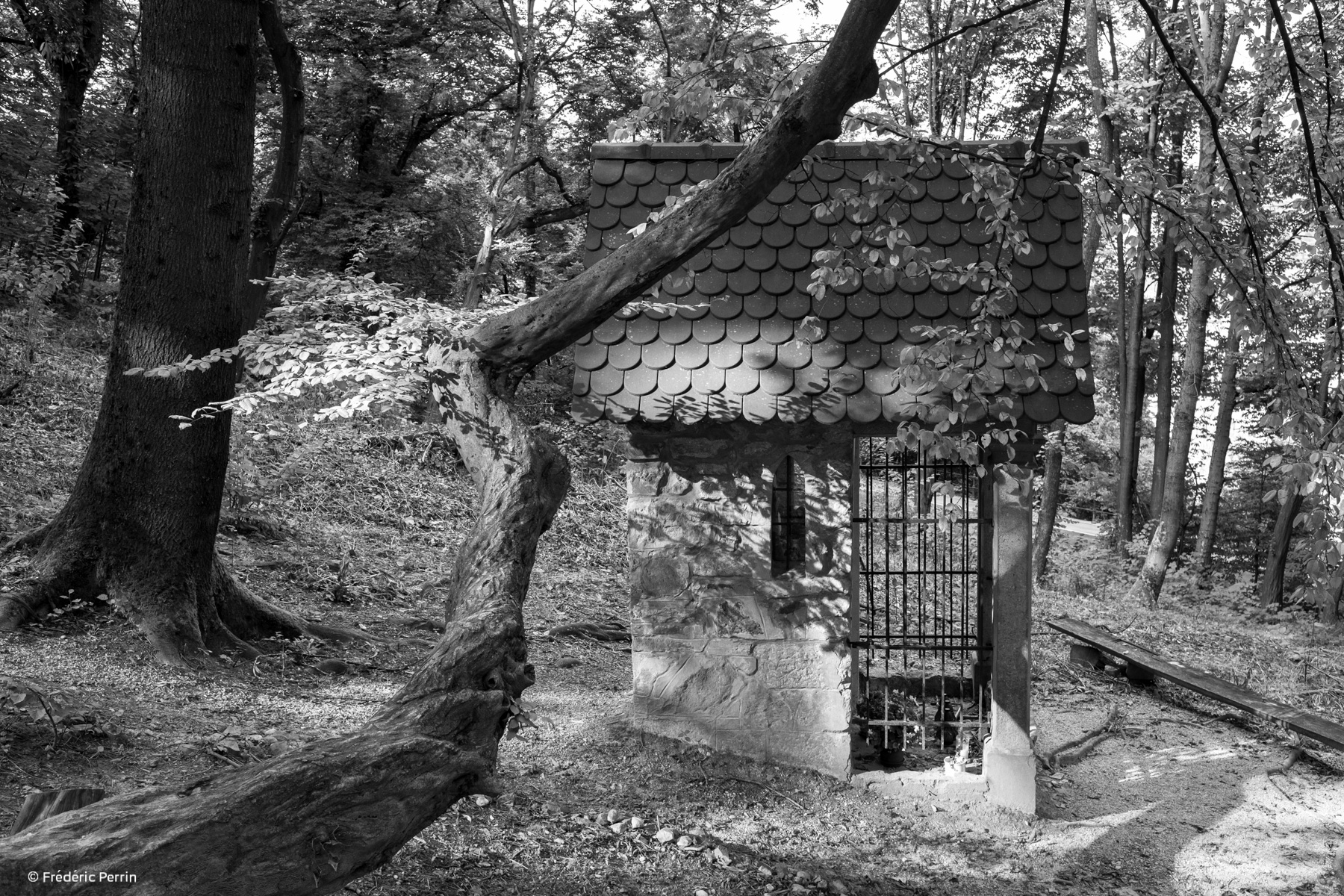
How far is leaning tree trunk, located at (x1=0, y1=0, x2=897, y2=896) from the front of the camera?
1985 mm

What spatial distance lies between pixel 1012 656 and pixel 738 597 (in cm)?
151

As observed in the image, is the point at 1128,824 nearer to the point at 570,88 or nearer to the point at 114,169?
the point at 570,88

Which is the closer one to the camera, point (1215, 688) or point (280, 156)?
point (1215, 688)

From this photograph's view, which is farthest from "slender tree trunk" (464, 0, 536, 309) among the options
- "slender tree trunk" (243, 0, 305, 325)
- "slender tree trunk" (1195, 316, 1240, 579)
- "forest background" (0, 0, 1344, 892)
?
"slender tree trunk" (1195, 316, 1240, 579)

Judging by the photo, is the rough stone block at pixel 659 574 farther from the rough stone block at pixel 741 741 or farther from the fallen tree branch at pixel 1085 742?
the fallen tree branch at pixel 1085 742

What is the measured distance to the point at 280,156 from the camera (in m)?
9.15

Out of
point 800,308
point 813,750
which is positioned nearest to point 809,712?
point 813,750

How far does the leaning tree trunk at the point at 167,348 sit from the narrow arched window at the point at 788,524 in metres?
3.17

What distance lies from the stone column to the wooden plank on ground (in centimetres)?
210

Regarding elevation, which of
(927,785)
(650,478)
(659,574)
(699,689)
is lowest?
(927,785)

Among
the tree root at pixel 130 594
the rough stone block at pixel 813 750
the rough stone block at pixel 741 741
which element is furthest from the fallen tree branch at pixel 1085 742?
the tree root at pixel 130 594

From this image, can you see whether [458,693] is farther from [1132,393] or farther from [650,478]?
[1132,393]

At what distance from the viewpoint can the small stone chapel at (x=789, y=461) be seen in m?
5.50

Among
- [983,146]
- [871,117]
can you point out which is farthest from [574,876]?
[983,146]
